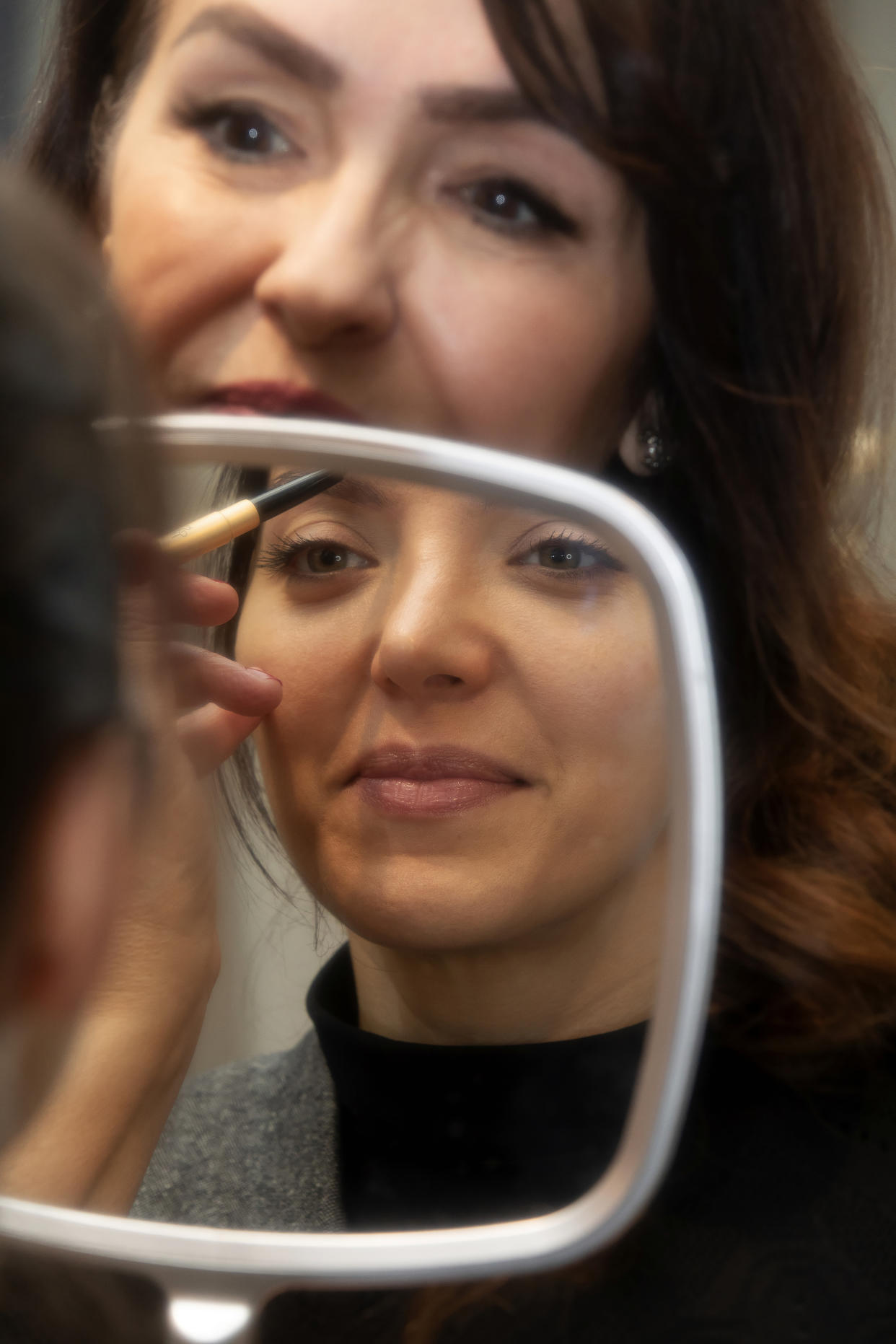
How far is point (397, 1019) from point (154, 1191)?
0.08 m

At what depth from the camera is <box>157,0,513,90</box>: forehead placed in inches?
12.6

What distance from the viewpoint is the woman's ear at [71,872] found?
0.23 m

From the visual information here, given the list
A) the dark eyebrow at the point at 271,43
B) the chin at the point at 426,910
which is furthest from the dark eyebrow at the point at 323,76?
the chin at the point at 426,910

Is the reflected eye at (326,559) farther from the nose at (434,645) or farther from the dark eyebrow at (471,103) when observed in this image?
the dark eyebrow at (471,103)

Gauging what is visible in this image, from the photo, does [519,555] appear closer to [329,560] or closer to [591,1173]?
[329,560]

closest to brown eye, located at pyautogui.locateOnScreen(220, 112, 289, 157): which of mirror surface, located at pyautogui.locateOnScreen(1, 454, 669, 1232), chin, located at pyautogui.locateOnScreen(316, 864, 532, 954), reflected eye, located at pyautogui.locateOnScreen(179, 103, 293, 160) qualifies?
reflected eye, located at pyautogui.locateOnScreen(179, 103, 293, 160)

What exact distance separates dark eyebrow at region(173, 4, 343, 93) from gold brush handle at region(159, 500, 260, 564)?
0.41ft

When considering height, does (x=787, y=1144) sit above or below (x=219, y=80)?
below

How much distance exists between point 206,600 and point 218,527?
20 mm

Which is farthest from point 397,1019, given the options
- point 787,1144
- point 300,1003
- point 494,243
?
point 494,243

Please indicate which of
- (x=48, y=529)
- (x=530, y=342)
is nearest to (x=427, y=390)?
(x=530, y=342)

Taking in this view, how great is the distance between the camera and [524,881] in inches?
12.8

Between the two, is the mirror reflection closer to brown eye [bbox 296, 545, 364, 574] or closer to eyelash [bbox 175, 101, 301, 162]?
brown eye [bbox 296, 545, 364, 574]

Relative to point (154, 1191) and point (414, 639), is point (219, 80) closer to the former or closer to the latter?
point (414, 639)
